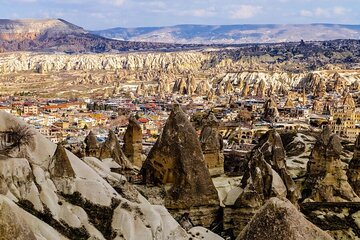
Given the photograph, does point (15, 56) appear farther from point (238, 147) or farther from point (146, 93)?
point (238, 147)

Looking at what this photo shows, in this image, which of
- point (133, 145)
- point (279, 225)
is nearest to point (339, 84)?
point (133, 145)

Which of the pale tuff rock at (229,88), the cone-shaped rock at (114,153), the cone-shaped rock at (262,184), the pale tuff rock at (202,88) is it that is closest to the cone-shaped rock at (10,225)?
the cone-shaped rock at (262,184)

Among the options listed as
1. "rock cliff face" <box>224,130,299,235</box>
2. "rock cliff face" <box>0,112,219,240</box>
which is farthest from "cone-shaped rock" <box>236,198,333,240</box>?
"rock cliff face" <box>224,130,299,235</box>

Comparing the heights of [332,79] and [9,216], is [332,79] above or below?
below

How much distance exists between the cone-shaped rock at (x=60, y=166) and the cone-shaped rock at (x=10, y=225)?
16.6 feet

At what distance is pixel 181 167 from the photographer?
49.6ft

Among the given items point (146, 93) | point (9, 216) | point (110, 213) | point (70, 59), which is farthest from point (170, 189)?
point (70, 59)

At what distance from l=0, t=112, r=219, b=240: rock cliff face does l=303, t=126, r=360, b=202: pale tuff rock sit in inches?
380

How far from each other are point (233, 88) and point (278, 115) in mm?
47371

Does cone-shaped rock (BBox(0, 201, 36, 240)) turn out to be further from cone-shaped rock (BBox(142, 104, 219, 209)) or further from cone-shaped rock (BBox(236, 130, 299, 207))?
cone-shaped rock (BBox(236, 130, 299, 207))

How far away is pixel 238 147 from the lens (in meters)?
46.9

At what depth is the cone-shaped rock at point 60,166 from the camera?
41.6 feet

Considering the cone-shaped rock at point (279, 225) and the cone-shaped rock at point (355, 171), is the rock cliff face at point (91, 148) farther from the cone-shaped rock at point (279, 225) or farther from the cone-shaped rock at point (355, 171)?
the cone-shaped rock at point (279, 225)

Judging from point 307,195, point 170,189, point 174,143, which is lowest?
point 307,195
